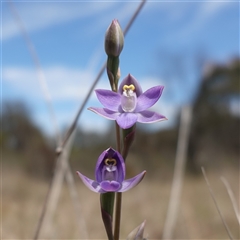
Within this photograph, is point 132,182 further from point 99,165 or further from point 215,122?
point 215,122

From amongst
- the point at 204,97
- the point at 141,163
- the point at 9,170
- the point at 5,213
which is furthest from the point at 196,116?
the point at 5,213

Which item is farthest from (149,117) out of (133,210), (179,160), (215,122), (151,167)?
(215,122)

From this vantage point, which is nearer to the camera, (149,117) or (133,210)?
(149,117)

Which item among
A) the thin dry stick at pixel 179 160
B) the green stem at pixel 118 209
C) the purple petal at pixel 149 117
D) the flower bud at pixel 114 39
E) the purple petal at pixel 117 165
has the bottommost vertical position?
the thin dry stick at pixel 179 160

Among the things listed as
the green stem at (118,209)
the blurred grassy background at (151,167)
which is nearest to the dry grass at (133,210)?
the blurred grassy background at (151,167)

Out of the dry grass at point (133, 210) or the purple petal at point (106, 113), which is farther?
the dry grass at point (133, 210)

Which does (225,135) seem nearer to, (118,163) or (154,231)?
(154,231)

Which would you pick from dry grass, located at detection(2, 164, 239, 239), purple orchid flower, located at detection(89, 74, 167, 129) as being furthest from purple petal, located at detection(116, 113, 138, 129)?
dry grass, located at detection(2, 164, 239, 239)

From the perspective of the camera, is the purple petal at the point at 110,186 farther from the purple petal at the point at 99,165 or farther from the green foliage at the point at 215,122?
the green foliage at the point at 215,122
